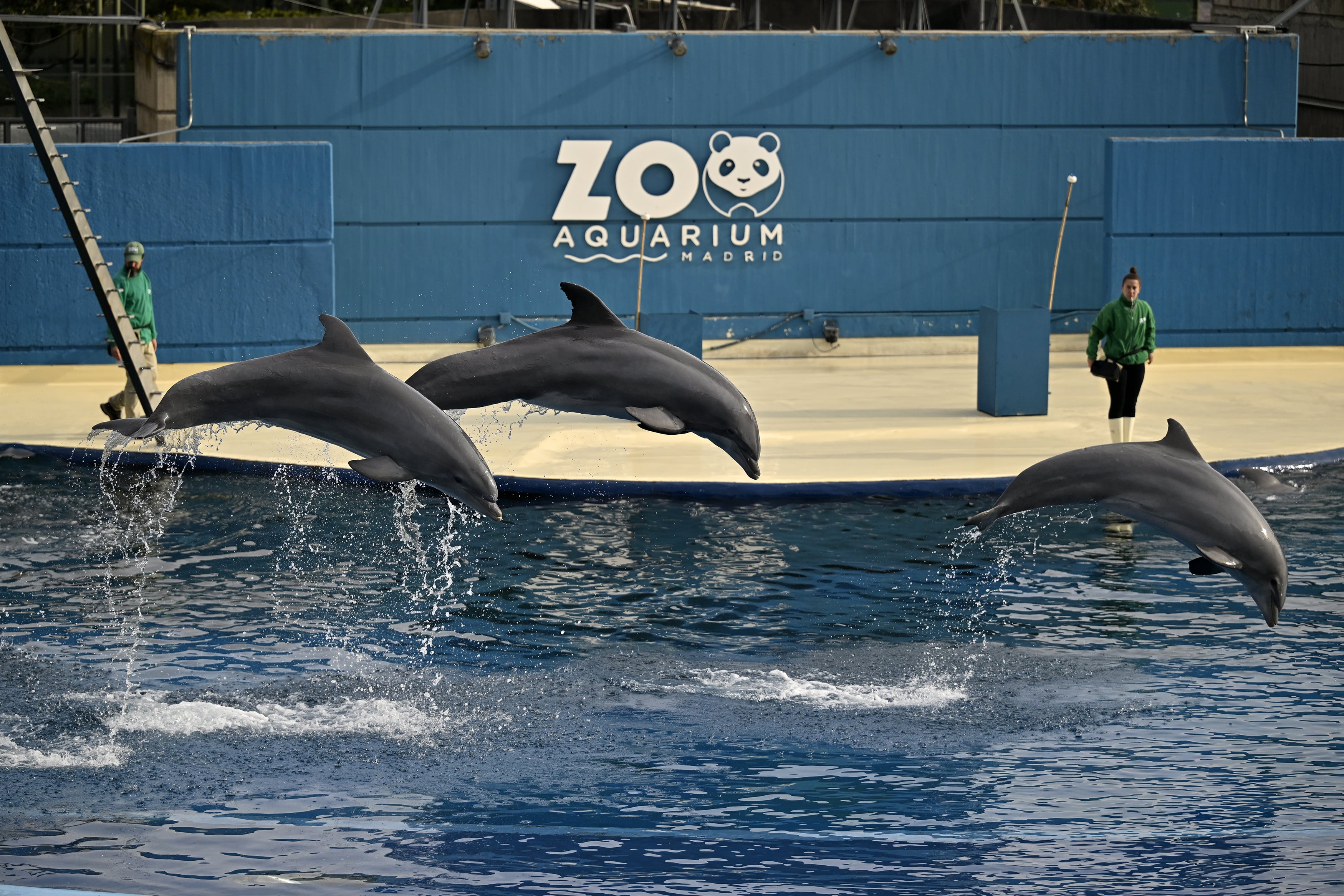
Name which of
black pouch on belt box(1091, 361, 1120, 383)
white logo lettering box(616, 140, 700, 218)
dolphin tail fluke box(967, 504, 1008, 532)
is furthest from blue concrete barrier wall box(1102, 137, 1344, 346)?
dolphin tail fluke box(967, 504, 1008, 532)

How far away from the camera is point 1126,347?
15.7m

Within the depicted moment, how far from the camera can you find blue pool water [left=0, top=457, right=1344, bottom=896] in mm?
7785

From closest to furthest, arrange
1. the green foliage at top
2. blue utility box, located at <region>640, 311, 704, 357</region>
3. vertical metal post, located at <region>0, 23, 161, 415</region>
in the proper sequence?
vertical metal post, located at <region>0, 23, 161, 415</region>
blue utility box, located at <region>640, 311, 704, 357</region>
the green foliage at top

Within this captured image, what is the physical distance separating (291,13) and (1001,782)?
3103 cm

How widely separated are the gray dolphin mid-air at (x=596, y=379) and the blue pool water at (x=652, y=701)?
6.51 feet

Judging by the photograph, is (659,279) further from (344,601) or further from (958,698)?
(958,698)

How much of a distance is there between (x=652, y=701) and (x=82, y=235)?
30.1 ft

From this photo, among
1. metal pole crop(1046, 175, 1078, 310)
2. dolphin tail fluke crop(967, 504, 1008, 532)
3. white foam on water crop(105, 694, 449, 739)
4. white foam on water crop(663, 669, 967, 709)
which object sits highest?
metal pole crop(1046, 175, 1078, 310)

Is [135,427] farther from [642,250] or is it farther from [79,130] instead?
[79,130]

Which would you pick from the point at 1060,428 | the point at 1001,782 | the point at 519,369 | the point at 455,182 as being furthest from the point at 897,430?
the point at 519,369

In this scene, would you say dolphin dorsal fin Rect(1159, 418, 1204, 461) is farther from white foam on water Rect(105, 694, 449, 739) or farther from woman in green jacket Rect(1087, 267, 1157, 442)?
woman in green jacket Rect(1087, 267, 1157, 442)

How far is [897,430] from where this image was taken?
17.7 metres

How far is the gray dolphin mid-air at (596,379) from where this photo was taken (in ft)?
23.3

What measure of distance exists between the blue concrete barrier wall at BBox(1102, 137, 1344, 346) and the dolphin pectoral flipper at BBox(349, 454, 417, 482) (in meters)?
17.6
